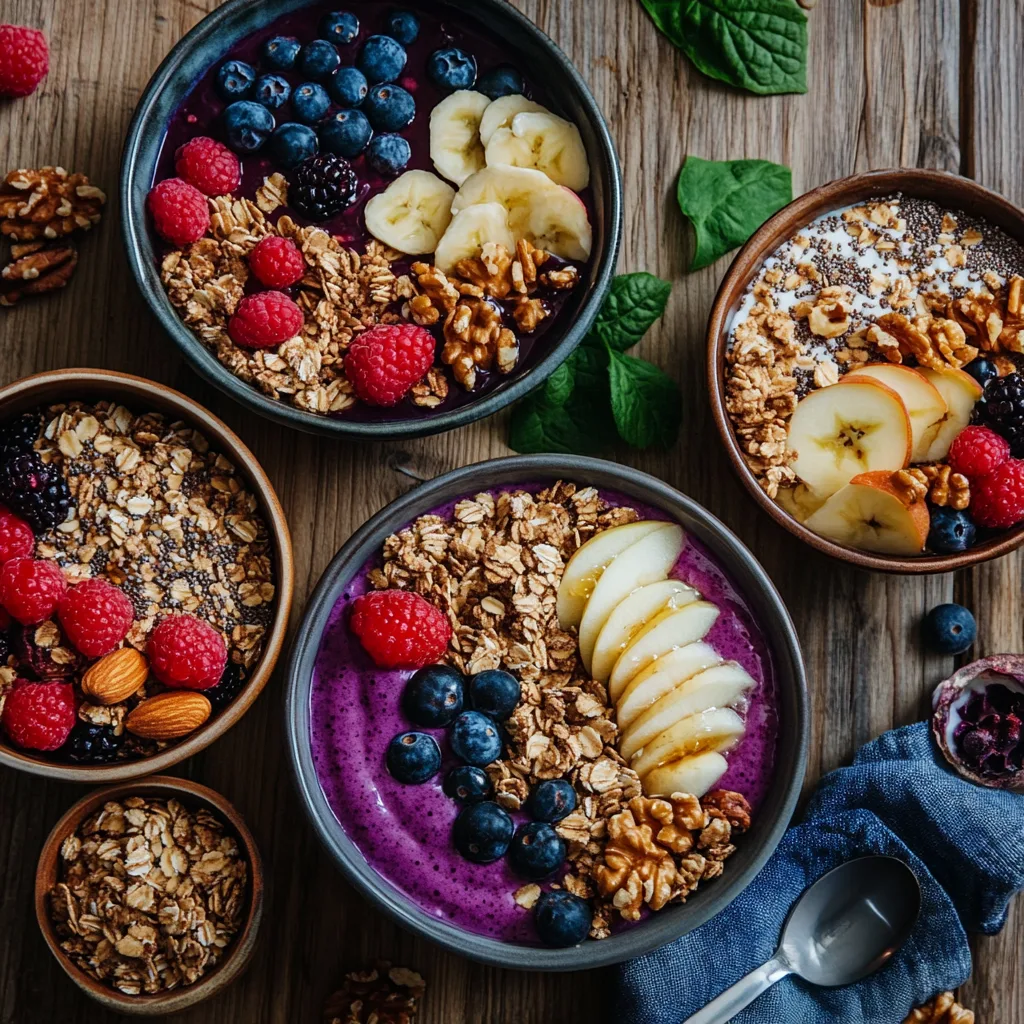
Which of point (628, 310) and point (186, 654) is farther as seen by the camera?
point (628, 310)

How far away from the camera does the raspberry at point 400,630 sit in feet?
5.39

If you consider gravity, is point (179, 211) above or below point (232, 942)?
above

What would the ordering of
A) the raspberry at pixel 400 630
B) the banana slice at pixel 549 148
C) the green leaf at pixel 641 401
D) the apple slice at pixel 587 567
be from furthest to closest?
1. the green leaf at pixel 641 401
2. the banana slice at pixel 549 148
3. the apple slice at pixel 587 567
4. the raspberry at pixel 400 630

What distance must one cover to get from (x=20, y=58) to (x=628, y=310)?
1173mm

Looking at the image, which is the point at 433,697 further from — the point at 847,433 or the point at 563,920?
the point at 847,433

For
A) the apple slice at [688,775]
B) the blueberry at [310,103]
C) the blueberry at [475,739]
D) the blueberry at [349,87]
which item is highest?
the blueberry at [349,87]

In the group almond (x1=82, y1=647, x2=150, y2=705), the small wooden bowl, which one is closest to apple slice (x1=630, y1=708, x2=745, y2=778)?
the small wooden bowl

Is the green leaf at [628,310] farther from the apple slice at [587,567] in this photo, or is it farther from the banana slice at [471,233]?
the apple slice at [587,567]

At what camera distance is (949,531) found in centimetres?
186

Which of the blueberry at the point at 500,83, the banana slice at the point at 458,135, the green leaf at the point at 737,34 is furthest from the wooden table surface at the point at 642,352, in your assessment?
the banana slice at the point at 458,135

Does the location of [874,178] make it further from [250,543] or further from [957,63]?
[250,543]

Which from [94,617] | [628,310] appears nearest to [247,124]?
[628,310]

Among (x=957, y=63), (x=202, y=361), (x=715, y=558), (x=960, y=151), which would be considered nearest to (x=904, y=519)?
→ (x=715, y=558)

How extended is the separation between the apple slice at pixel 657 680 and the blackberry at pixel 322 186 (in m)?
0.92
